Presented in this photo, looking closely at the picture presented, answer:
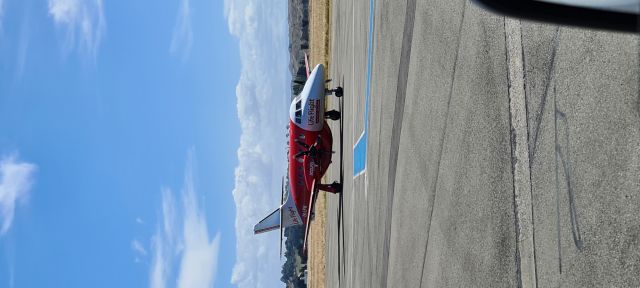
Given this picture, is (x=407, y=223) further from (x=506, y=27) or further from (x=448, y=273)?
(x=506, y=27)

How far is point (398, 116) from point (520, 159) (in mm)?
5858

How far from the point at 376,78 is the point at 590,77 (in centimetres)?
1083

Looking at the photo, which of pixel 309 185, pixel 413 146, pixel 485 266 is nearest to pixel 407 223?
pixel 413 146

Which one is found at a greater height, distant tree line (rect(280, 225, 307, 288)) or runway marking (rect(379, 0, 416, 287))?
runway marking (rect(379, 0, 416, 287))

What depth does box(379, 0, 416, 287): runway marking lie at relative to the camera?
1159 centimetres

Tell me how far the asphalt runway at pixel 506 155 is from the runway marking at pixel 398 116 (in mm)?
39

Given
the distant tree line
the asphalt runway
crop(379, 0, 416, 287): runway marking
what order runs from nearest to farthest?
the asphalt runway, crop(379, 0, 416, 287): runway marking, the distant tree line

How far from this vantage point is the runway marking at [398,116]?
11594 millimetres

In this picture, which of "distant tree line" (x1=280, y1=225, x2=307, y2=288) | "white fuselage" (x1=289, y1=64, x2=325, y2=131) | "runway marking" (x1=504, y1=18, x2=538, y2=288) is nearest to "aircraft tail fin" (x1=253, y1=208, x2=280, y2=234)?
"white fuselage" (x1=289, y1=64, x2=325, y2=131)

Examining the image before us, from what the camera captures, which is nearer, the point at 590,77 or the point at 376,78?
the point at 590,77

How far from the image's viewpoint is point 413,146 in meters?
10.4

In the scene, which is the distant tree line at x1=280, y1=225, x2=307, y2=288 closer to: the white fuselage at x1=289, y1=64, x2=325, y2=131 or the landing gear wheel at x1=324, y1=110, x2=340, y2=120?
the landing gear wheel at x1=324, y1=110, x2=340, y2=120

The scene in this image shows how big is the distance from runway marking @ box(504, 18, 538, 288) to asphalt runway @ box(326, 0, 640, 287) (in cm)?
2

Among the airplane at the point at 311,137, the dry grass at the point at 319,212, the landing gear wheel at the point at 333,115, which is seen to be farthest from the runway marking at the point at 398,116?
the dry grass at the point at 319,212
